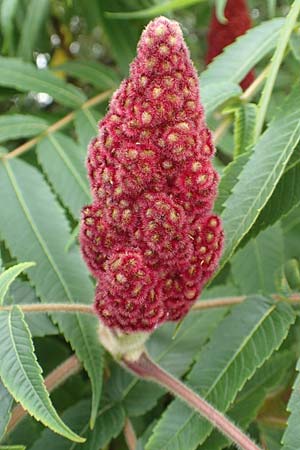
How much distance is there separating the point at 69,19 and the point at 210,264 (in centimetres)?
169

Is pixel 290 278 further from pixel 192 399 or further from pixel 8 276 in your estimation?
pixel 8 276

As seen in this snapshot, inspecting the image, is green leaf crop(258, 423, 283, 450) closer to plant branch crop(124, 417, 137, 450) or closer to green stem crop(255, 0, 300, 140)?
plant branch crop(124, 417, 137, 450)

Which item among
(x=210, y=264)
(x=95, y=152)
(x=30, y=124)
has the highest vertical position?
(x=30, y=124)

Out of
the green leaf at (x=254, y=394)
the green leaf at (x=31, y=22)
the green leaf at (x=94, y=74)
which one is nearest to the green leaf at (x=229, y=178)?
the green leaf at (x=254, y=394)

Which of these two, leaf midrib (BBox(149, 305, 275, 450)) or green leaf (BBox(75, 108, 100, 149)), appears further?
green leaf (BBox(75, 108, 100, 149))

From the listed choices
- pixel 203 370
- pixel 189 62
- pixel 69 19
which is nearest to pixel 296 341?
pixel 203 370

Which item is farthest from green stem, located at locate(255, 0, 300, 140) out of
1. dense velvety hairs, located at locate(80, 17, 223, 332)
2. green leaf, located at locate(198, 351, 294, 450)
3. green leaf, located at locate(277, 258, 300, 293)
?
green leaf, located at locate(198, 351, 294, 450)

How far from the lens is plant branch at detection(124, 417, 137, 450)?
164cm

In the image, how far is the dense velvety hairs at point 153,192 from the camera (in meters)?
1.21

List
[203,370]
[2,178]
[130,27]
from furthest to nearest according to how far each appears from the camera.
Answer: [130,27] < [2,178] < [203,370]

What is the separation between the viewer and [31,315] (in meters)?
1.61

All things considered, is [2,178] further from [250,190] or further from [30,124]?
[250,190]

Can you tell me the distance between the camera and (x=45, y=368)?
1.92 meters

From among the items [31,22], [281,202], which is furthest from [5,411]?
[31,22]
